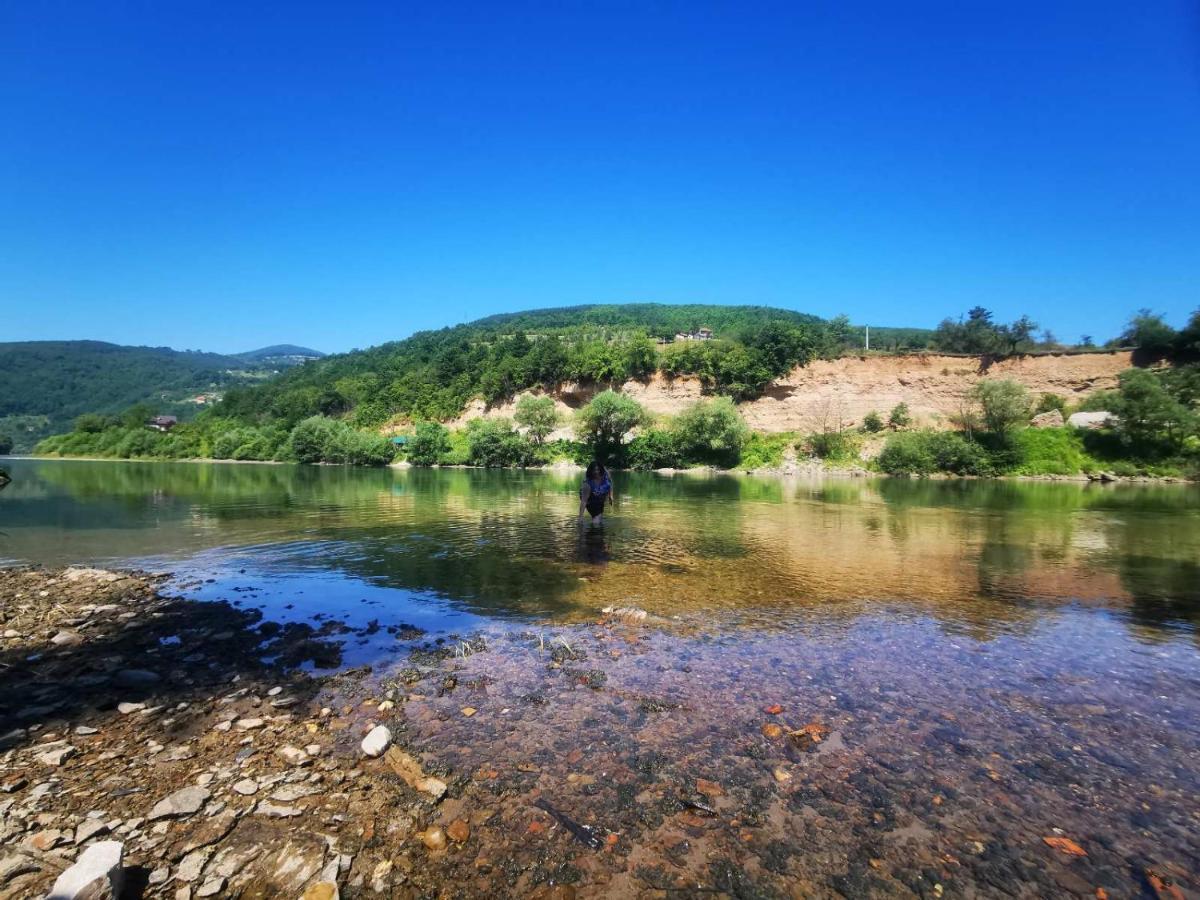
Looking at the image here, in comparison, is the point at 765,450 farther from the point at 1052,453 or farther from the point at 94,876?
the point at 94,876

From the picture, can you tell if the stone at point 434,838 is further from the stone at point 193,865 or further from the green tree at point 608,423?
the green tree at point 608,423

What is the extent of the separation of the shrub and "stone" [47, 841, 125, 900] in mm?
73679

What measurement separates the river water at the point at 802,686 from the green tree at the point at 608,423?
163 feet

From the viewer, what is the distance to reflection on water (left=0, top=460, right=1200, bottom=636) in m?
11.5

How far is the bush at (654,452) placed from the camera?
225ft

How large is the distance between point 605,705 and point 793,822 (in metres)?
2.51

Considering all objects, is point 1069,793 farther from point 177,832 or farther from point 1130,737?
point 177,832

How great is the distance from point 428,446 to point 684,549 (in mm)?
63746

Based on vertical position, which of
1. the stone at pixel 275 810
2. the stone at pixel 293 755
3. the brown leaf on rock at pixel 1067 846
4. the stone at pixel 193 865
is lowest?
the brown leaf on rock at pixel 1067 846

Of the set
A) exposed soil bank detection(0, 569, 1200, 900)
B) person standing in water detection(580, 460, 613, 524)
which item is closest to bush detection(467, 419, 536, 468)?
person standing in water detection(580, 460, 613, 524)

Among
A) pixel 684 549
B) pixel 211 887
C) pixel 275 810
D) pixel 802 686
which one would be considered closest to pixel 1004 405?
pixel 684 549

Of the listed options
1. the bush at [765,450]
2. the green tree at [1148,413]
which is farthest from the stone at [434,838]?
the green tree at [1148,413]

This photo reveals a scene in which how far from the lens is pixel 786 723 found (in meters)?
6.23

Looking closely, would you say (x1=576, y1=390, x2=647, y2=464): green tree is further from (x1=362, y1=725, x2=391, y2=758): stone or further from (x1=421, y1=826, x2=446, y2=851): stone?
(x1=421, y1=826, x2=446, y2=851): stone
